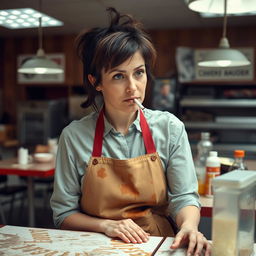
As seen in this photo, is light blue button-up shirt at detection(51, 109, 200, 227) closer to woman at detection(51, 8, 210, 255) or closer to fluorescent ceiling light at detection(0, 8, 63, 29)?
woman at detection(51, 8, 210, 255)

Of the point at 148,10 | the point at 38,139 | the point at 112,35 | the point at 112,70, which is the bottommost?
the point at 38,139

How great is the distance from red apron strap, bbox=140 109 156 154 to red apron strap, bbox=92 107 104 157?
0.57 feet

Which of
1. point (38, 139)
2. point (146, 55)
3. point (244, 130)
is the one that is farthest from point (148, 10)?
point (146, 55)

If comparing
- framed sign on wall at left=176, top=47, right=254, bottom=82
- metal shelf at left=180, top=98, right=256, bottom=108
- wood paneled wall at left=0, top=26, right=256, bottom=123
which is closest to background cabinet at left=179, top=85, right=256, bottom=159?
metal shelf at left=180, top=98, right=256, bottom=108

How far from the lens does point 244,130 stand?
5.62 meters

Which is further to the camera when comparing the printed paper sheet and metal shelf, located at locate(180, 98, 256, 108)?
metal shelf, located at locate(180, 98, 256, 108)

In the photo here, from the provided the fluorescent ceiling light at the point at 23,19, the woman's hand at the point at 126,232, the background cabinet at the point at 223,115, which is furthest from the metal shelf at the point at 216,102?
the woman's hand at the point at 126,232

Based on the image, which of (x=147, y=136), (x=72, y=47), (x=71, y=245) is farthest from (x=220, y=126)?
(x=71, y=245)

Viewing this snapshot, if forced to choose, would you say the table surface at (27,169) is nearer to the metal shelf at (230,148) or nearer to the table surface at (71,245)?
the table surface at (71,245)

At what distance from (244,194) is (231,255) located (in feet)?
0.56

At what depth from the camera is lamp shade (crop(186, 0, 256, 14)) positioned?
2.03 m

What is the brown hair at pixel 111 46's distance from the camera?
57.1 inches

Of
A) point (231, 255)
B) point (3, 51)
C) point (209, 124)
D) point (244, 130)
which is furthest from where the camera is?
point (3, 51)

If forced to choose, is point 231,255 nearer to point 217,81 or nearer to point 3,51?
point 217,81
